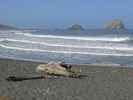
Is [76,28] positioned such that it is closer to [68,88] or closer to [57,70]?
[57,70]

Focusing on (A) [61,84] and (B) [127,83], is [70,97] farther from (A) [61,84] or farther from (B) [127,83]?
(B) [127,83]

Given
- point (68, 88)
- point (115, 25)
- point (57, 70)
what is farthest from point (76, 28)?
point (68, 88)

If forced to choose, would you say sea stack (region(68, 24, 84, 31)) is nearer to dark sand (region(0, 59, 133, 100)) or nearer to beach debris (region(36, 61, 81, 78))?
dark sand (region(0, 59, 133, 100))

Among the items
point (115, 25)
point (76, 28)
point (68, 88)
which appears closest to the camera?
point (68, 88)

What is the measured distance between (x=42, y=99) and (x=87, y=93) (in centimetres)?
164

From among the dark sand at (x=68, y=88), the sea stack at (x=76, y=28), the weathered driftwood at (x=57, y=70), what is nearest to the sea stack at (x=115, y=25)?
the sea stack at (x=76, y=28)

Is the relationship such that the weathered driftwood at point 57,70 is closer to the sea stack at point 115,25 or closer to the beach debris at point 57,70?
the beach debris at point 57,70

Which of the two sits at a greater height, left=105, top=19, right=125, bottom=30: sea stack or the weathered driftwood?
left=105, top=19, right=125, bottom=30: sea stack

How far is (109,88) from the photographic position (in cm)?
1191

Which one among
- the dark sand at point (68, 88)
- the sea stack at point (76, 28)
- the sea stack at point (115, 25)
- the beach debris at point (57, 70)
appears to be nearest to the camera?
the dark sand at point (68, 88)

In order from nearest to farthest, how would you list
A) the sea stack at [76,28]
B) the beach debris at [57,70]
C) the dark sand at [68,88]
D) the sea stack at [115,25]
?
the dark sand at [68,88]
the beach debris at [57,70]
the sea stack at [115,25]
the sea stack at [76,28]

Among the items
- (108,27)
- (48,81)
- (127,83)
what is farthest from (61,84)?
(108,27)

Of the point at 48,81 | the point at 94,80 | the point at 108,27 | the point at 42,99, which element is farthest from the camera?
the point at 108,27

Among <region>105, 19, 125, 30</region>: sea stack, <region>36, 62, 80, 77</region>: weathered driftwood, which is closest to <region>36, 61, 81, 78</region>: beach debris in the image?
<region>36, 62, 80, 77</region>: weathered driftwood
